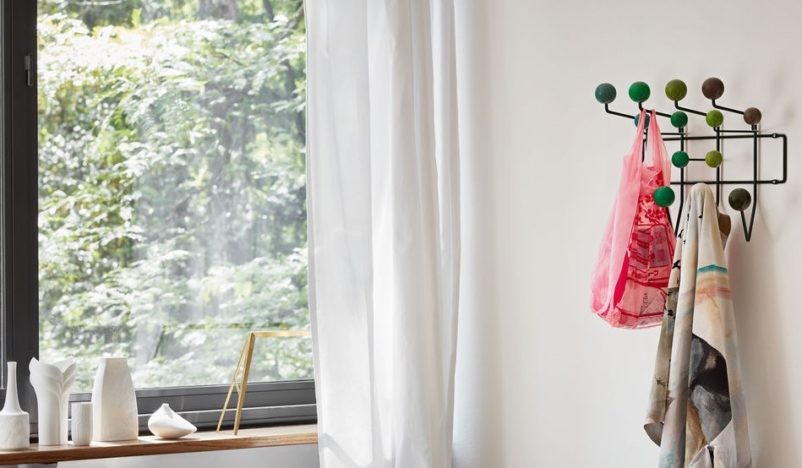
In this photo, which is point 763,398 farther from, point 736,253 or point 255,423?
point 255,423

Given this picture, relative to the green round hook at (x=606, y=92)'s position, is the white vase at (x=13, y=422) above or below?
below

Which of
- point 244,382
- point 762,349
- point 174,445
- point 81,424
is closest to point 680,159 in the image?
point 762,349

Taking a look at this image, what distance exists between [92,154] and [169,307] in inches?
16.4

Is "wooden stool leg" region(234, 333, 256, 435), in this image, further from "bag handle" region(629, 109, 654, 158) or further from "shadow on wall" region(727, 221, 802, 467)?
"shadow on wall" region(727, 221, 802, 467)

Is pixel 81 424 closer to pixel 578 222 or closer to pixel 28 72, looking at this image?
pixel 28 72

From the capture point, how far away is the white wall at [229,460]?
2.17 m

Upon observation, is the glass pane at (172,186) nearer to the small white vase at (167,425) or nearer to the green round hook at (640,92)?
the small white vase at (167,425)

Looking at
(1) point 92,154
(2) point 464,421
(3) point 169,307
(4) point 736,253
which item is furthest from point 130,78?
(4) point 736,253

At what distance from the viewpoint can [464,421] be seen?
2.32 m

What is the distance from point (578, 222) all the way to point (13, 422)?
1.28 meters

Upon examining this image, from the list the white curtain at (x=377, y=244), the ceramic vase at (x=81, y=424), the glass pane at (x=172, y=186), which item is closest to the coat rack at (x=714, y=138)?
the white curtain at (x=377, y=244)

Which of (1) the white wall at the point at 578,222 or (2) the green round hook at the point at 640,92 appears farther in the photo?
(2) the green round hook at the point at 640,92

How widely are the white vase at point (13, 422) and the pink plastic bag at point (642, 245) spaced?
4.17 ft

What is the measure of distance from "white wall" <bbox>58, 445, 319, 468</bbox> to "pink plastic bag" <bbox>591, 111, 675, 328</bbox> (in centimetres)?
96
